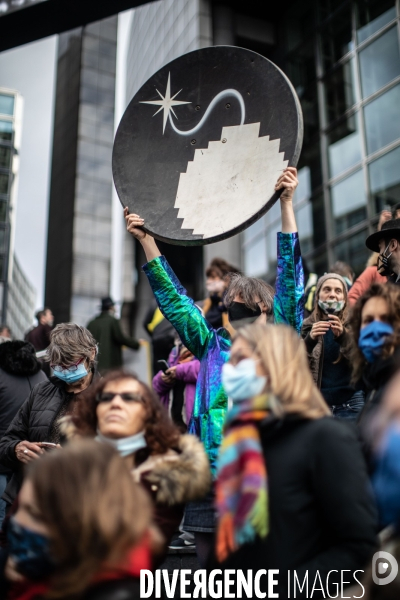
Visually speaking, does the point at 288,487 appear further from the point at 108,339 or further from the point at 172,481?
the point at 108,339

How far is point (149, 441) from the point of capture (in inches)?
114

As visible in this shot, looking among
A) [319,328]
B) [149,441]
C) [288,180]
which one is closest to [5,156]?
[319,328]

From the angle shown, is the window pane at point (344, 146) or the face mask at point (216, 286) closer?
the face mask at point (216, 286)

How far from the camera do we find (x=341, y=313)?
478 centimetres

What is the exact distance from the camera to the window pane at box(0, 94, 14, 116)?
117ft

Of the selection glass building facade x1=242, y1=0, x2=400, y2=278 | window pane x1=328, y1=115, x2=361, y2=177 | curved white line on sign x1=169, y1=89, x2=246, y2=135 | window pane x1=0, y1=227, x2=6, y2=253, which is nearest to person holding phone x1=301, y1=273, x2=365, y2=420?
curved white line on sign x1=169, y1=89, x2=246, y2=135

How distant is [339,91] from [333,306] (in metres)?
12.1

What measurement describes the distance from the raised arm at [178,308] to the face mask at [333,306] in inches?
46.6

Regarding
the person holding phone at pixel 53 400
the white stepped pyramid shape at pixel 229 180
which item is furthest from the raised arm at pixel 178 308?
the person holding phone at pixel 53 400

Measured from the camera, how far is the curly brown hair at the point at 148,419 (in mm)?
2898

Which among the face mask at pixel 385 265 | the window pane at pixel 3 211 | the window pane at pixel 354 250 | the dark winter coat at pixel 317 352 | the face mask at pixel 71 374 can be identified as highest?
the window pane at pixel 3 211

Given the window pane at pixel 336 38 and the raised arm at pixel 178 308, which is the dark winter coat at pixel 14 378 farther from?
the window pane at pixel 336 38

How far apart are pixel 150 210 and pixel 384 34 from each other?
11.5m

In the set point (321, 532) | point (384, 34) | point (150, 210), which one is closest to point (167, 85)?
point (150, 210)
